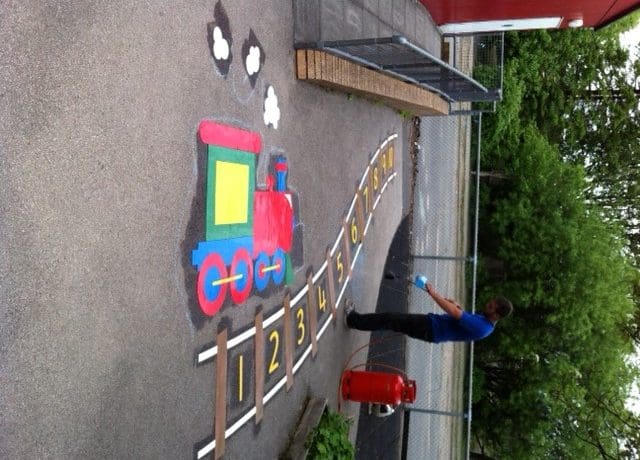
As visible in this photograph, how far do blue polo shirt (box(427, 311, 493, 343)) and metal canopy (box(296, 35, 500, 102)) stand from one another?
3.19 metres

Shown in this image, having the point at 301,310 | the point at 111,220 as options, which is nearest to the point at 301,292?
the point at 301,310

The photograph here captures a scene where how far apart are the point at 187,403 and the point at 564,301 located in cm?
1320

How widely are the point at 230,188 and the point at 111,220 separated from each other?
1500 mm

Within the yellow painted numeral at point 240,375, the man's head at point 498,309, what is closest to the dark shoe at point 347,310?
the man's head at point 498,309

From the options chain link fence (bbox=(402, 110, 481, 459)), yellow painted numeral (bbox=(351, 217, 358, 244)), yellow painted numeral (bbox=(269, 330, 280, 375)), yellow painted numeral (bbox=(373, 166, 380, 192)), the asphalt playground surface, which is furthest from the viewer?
chain link fence (bbox=(402, 110, 481, 459))

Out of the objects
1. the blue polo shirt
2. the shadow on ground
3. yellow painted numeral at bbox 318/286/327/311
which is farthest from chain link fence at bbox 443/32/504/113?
yellow painted numeral at bbox 318/286/327/311

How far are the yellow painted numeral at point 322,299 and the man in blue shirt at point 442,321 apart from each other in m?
0.91

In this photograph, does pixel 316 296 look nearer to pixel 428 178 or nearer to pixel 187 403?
pixel 187 403

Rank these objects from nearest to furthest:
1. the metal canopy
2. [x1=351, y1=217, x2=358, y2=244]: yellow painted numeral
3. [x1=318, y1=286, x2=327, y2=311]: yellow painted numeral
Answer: the metal canopy
[x1=318, y1=286, x2=327, y2=311]: yellow painted numeral
[x1=351, y1=217, x2=358, y2=244]: yellow painted numeral

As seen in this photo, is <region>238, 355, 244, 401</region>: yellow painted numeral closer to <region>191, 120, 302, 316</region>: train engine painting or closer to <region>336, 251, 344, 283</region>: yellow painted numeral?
<region>191, 120, 302, 316</region>: train engine painting

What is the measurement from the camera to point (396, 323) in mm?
8031

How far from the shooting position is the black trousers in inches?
301

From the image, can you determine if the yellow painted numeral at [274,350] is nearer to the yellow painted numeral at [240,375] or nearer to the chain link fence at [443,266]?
the yellow painted numeral at [240,375]

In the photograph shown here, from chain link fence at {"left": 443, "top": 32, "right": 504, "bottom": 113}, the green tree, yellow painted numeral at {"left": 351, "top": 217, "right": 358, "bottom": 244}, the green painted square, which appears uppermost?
chain link fence at {"left": 443, "top": 32, "right": 504, "bottom": 113}
